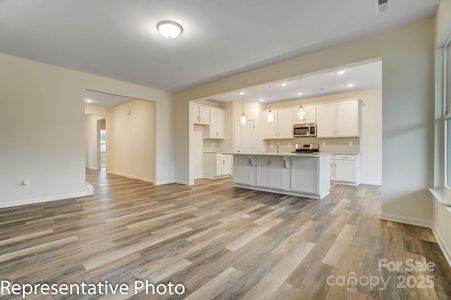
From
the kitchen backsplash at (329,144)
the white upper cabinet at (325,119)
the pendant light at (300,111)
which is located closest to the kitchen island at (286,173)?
the pendant light at (300,111)

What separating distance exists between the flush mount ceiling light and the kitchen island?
10.2 ft

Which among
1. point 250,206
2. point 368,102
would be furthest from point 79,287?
point 368,102

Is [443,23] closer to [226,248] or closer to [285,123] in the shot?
[226,248]

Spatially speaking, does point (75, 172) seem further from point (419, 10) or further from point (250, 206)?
point (419, 10)

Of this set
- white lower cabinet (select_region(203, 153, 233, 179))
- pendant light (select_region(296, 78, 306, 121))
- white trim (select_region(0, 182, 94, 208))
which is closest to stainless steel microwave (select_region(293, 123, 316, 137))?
pendant light (select_region(296, 78, 306, 121))

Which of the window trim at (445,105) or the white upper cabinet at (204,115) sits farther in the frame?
the white upper cabinet at (204,115)

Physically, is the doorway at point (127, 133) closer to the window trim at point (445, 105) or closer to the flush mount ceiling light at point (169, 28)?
the flush mount ceiling light at point (169, 28)

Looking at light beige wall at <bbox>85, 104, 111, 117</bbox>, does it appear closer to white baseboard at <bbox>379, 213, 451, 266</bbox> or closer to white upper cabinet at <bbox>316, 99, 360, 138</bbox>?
white upper cabinet at <bbox>316, 99, 360, 138</bbox>

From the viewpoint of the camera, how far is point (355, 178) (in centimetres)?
565

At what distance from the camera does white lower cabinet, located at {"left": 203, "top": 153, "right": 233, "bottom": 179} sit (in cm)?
709

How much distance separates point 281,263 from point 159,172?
4.89 metres

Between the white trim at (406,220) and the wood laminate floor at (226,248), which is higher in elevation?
the white trim at (406,220)

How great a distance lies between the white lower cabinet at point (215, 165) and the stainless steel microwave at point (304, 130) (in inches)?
104

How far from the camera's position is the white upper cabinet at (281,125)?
23.4 feet
